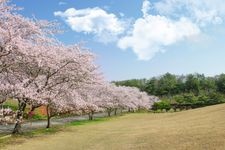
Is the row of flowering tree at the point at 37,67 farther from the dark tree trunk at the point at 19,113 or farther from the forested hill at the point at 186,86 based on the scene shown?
the forested hill at the point at 186,86

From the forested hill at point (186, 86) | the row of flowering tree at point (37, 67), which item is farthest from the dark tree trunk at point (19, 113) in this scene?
the forested hill at point (186, 86)

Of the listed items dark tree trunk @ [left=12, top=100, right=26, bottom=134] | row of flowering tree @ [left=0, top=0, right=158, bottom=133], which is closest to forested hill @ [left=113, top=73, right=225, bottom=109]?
row of flowering tree @ [left=0, top=0, right=158, bottom=133]

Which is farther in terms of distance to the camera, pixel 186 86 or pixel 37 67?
pixel 186 86

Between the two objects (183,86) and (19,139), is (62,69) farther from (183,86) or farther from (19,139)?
(183,86)

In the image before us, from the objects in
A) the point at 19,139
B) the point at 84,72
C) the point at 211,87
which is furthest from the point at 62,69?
the point at 211,87

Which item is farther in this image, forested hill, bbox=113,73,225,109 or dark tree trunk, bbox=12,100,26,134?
forested hill, bbox=113,73,225,109

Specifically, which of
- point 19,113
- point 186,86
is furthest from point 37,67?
point 186,86

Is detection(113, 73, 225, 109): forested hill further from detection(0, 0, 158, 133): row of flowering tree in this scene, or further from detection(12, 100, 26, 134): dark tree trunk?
detection(12, 100, 26, 134): dark tree trunk

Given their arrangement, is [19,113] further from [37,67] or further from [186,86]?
[186,86]

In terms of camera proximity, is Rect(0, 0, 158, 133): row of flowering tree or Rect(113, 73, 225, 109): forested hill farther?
Rect(113, 73, 225, 109): forested hill

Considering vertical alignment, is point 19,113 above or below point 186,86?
below

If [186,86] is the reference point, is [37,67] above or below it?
below

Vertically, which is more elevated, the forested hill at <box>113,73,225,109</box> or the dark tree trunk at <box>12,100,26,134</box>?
the forested hill at <box>113,73,225,109</box>

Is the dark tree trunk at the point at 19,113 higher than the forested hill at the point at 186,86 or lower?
lower
